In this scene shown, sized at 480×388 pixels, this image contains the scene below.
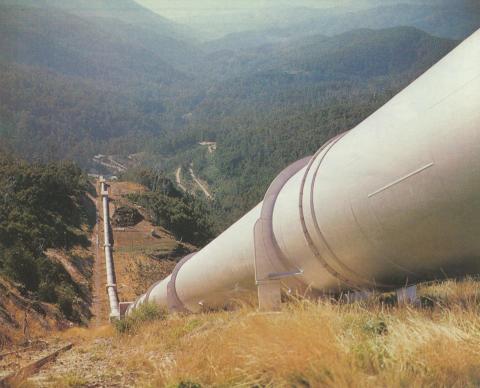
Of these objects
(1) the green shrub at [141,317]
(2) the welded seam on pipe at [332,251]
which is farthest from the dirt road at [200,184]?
(2) the welded seam on pipe at [332,251]

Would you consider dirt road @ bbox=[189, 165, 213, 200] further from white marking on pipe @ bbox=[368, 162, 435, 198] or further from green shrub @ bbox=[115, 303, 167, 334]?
white marking on pipe @ bbox=[368, 162, 435, 198]

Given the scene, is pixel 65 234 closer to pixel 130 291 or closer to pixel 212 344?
pixel 130 291

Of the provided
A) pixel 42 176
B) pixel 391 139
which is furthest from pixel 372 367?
pixel 42 176

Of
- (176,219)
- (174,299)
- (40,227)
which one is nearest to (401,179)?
(174,299)

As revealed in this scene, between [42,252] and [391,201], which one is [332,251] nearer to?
[391,201]

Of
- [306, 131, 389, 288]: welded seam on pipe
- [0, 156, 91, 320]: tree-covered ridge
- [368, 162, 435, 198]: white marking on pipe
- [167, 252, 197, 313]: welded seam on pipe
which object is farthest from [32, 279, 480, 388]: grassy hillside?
[0, 156, 91, 320]: tree-covered ridge

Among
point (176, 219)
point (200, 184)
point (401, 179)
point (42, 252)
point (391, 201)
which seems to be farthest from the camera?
point (200, 184)

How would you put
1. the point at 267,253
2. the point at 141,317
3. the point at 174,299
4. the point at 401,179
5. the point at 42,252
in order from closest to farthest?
the point at 401,179
the point at 267,253
the point at 174,299
the point at 141,317
the point at 42,252
